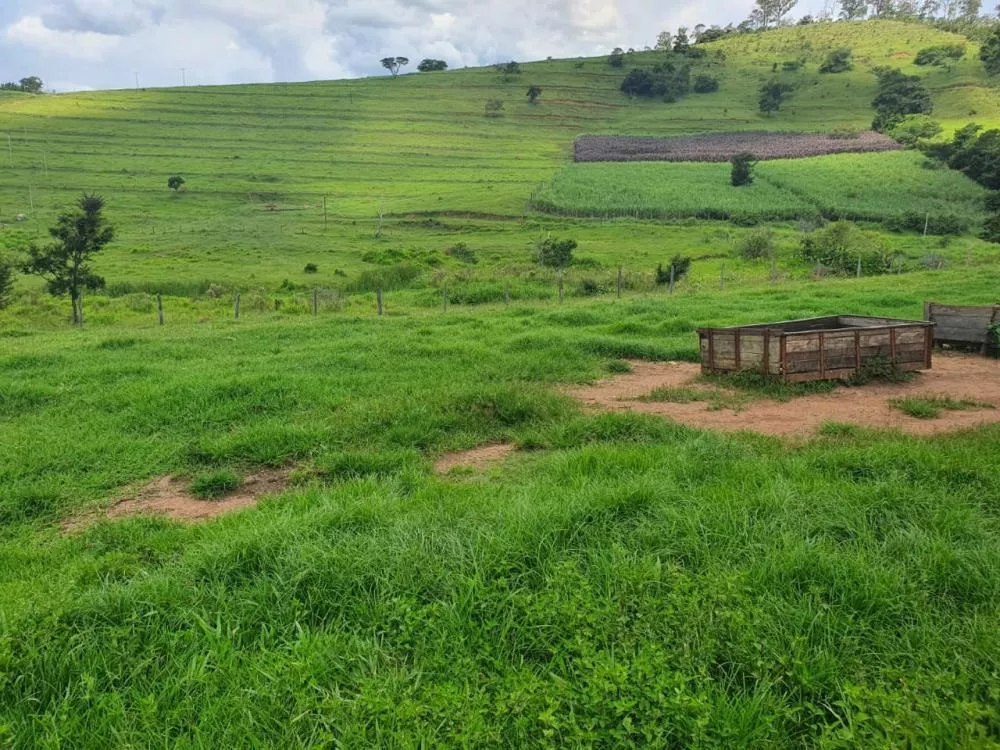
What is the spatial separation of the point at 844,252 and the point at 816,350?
30.6m

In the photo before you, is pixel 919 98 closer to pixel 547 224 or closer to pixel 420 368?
pixel 547 224

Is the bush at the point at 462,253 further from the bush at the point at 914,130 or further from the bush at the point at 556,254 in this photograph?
the bush at the point at 914,130

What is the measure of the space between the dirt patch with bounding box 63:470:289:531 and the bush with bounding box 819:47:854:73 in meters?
135

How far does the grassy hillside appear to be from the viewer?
4878cm

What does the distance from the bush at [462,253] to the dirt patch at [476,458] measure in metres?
34.2

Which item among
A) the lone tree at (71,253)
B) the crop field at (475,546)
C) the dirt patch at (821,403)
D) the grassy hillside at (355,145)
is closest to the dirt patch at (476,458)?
the crop field at (475,546)

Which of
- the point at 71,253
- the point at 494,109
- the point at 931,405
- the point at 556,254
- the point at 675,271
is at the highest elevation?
the point at 494,109

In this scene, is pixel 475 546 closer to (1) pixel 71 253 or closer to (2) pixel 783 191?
(1) pixel 71 253

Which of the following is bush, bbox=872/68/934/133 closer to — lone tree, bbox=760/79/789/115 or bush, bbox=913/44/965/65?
bush, bbox=913/44/965/65

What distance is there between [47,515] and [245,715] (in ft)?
14.5

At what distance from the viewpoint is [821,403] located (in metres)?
9.48

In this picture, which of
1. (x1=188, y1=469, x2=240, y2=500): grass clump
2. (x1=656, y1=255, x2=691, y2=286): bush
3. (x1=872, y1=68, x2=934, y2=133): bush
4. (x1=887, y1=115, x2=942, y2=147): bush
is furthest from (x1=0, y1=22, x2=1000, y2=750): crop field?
(x1=872, y1=68, x2=934, y2=133): bush

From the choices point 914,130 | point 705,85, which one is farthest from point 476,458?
point 705,85

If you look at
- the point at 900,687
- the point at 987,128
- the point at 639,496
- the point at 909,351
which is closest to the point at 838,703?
the point at 900,687
